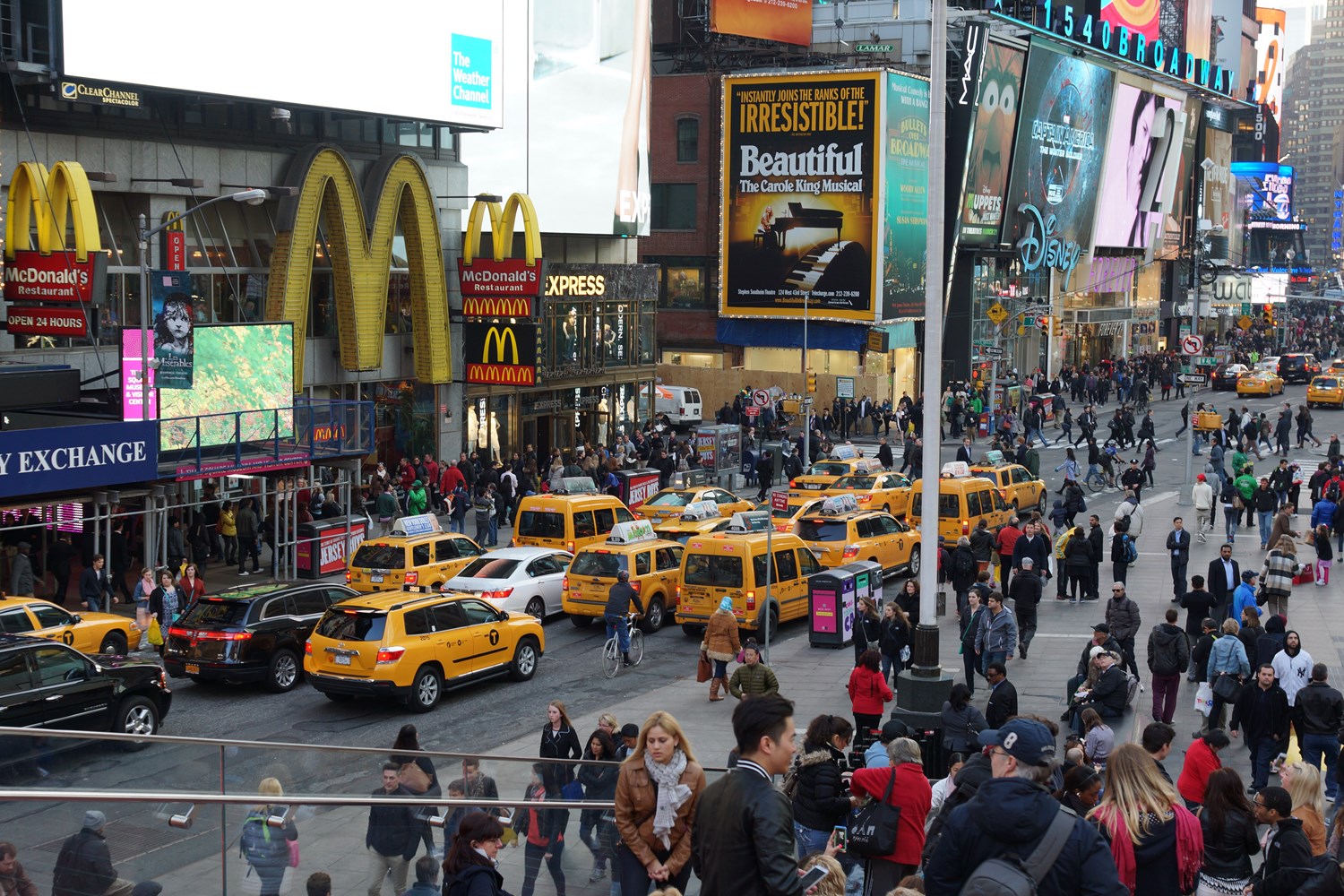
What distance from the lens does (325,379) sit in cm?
3956

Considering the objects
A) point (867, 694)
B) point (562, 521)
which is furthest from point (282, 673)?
point (867, 694)

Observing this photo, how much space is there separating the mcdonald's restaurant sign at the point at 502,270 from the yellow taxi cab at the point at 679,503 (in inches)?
392

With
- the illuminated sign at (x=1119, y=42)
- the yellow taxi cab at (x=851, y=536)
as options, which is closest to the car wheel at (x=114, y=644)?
the yellow taxi cab at (x=851, y=536)

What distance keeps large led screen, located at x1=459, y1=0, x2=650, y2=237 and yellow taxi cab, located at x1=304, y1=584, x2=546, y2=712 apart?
1017 inches

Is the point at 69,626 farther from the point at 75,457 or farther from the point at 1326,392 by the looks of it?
the point at 1326,392

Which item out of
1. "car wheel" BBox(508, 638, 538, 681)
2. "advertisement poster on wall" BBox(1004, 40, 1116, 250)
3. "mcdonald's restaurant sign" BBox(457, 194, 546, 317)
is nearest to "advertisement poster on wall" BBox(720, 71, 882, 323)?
"advertisement poster on wall" BBox(1004, 40, 1116, 250)

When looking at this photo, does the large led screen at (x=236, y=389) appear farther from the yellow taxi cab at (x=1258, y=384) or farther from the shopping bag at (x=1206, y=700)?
the yellow taxi cab at (x=1258, y=384)

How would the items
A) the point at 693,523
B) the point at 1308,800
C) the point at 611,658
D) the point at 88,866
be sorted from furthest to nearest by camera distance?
the point at 693,523 < the point at 611,658 < the point at 1308,800 < the point at 88,866

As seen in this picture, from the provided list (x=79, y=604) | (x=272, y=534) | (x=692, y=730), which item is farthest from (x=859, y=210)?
(x=692, y=730)

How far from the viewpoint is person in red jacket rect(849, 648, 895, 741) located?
685 inches

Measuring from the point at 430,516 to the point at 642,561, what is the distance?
478 centimetres

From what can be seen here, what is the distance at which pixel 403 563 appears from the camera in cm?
2716

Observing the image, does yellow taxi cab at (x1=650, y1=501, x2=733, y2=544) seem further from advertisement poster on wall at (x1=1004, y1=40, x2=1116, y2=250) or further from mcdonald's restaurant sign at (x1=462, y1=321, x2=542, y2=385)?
advertisement poster on wall at (x1=1004, y1=40, x2=1116, y2=250)

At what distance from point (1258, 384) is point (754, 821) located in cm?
7460
